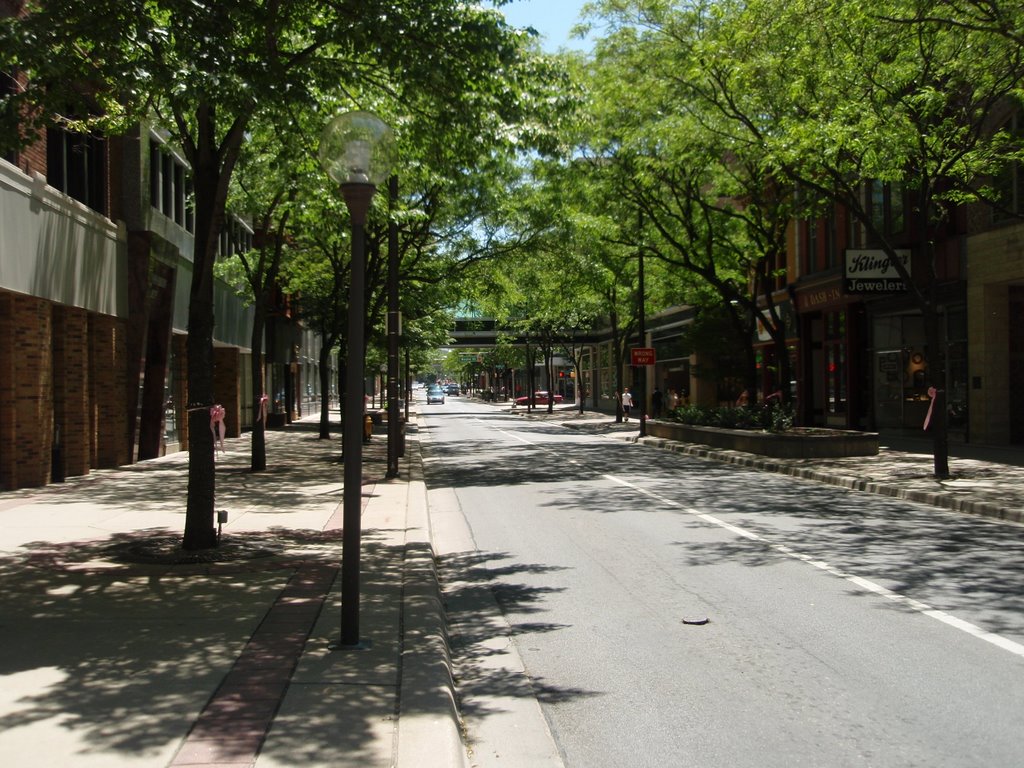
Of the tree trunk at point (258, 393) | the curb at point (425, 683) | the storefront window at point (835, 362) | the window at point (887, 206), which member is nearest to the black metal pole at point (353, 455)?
the curb at point (425, 683)

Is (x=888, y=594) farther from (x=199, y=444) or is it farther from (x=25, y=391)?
(x=25, y=391)

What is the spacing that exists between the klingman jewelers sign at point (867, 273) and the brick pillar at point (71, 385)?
18451 millimetres

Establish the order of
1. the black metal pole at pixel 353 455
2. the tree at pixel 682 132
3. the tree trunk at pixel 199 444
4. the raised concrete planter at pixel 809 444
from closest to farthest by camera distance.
→ the black metal pole at pixel 353 455, the tree trunk at pixel 199 444, the tree at pixel 682 132, the raised concrete planter at pixel 809 444

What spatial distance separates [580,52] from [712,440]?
10.8 meters

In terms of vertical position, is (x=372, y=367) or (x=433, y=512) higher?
(x=372, y=367)

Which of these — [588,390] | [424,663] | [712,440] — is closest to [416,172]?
[424,663]

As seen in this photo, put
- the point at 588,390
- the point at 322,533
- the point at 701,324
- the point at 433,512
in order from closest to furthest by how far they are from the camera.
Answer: the point at 322,533 < the point at 433,512 < the point at 701,324 < the point at 588,390

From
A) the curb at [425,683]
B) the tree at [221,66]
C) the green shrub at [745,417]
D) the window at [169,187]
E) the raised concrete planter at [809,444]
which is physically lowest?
the curb at [425,683]

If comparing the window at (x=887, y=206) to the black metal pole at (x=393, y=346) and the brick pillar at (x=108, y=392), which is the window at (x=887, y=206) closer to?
the black metal pole at (x=393, y=346)

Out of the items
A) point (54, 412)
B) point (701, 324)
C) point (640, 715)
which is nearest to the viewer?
point (640, 715)

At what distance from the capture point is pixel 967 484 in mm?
15859

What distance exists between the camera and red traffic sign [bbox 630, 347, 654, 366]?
33.5 m

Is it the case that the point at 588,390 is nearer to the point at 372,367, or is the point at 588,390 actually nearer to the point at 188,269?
the point at 372,367

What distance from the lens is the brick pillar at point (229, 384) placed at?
3262 centimetres
